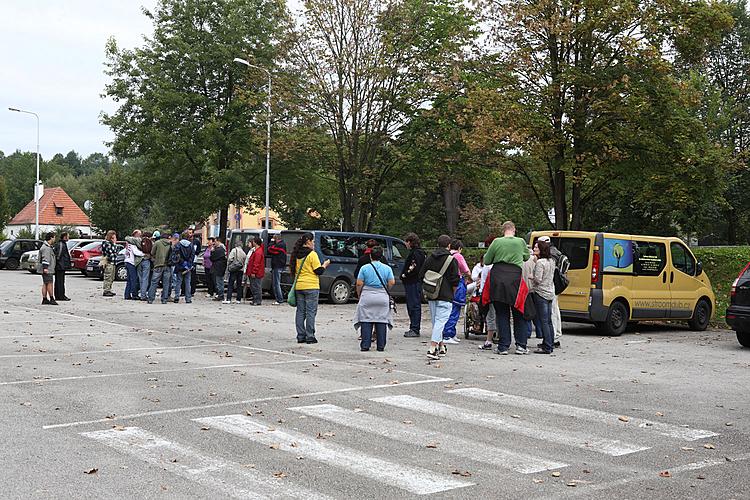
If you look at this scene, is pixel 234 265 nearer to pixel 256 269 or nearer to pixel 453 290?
pixel 256 269

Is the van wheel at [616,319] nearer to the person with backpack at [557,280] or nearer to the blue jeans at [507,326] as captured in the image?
the person with backpack at [557,280]

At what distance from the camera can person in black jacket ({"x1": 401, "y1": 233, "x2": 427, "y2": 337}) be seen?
15.6 meters

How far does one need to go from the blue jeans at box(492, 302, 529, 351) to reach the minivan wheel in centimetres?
1156

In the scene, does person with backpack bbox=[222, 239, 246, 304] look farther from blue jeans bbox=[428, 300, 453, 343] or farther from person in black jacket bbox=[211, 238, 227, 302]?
blue jeans bbox=[428, 300, 453, 343]

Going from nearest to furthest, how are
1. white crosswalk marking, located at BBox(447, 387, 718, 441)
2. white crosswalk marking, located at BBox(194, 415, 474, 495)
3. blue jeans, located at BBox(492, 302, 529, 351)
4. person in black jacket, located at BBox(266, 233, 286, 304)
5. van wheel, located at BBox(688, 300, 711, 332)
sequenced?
1. white crosswalk marking, located at BBox(194, 415, 474, 495)
2. white crosswalk marking, located at BBox(447, 387, 718, 441)
3. blue jeans, located at BBox(492, 302, 529, 351)
4. van wheel, located at BBox(688, 300, 711, 332)
5. person in black jacket, located at BBox(266, 233, 286, 304)

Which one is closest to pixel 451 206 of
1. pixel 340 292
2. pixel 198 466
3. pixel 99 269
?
pixel 99 269

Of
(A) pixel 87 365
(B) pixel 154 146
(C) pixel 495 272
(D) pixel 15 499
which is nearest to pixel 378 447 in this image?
(D) pixel 15 499

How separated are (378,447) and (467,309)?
9.34 meters

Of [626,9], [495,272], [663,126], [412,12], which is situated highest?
[412,12]

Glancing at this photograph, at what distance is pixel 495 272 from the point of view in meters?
13.4

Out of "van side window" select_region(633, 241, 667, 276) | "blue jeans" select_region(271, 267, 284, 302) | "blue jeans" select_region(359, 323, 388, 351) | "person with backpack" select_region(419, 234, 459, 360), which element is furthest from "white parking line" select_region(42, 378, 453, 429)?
"blue jeans" select_region(271, 267, 284, 302)

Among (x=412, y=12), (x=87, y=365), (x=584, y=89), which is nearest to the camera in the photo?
(x=87, y=365)

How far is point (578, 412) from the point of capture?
8.65m

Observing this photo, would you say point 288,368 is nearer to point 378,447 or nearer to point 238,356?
point 238,356
